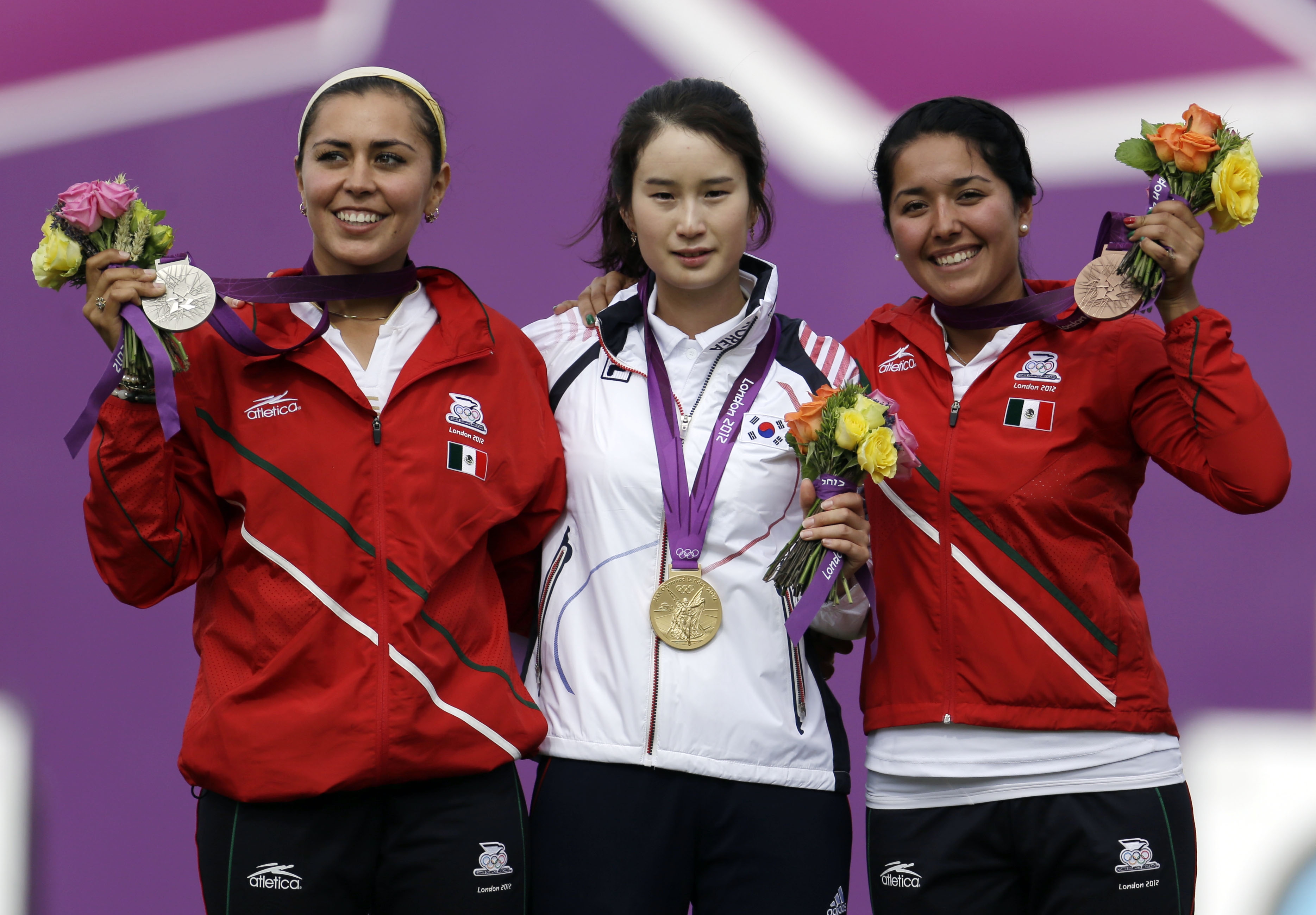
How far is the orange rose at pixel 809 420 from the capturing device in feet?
7.28

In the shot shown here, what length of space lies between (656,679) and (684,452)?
0.40 metres

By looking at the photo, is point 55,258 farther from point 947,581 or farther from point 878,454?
point 947,581

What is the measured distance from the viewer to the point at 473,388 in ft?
7.55

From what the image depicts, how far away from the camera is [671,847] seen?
218cm

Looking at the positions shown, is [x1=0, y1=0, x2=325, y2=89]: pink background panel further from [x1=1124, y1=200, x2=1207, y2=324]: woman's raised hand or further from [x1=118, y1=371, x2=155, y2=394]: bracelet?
[x1=1124, y1=200, x2=1207, y2=324]: woman's raised hand

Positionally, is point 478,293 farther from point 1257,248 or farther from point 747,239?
point 1257,248

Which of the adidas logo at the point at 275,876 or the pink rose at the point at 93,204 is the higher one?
the pink rose at the point at 93,204

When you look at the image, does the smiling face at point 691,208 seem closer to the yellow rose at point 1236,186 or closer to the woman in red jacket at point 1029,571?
the woman in red jacket at point 1029,571

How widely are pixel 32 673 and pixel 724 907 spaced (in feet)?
7.58

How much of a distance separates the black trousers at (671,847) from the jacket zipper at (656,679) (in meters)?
0.04

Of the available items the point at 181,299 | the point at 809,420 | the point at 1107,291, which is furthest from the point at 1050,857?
the point at 181,299

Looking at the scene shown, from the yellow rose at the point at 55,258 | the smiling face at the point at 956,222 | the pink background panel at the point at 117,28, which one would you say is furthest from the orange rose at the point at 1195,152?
the pink background panel at the point at 117,28

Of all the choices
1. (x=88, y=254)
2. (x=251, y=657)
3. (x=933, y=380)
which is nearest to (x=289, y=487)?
(x=251, y=657)

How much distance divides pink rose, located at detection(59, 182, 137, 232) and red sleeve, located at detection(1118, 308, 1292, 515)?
169 centimetres
